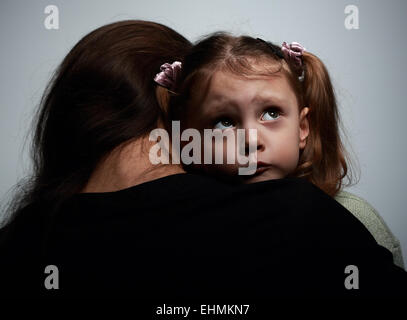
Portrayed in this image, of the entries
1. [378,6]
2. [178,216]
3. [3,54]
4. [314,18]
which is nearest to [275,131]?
[178,216]

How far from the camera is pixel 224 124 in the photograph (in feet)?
Answer: 2.87

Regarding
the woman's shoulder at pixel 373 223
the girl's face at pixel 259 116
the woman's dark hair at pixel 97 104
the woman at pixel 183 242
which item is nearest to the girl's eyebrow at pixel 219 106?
the girl's face at pixel 259 116

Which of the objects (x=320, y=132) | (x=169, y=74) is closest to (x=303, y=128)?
(x=320, y=132)

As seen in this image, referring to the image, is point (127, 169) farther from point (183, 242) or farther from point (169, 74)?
point (169, 74)

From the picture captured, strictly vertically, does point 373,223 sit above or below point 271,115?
below

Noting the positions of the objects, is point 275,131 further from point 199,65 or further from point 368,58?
point 368,58

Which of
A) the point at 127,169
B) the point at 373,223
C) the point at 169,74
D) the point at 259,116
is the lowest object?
the point at 373,223

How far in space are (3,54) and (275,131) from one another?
1.23 m

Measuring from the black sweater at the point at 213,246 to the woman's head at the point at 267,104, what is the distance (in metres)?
0.25

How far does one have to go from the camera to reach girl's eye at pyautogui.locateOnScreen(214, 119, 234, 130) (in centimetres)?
87

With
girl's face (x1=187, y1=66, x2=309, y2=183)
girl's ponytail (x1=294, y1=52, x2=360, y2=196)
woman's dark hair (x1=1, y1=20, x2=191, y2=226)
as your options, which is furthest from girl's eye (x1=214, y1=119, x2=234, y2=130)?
girl's ponytail (x1=294, y1=52, x2=360, y2=196)

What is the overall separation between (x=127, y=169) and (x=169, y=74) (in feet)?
1.01

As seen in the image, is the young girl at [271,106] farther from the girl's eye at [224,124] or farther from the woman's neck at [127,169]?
the woman's neck at [127,169]

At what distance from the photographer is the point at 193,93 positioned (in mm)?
932
